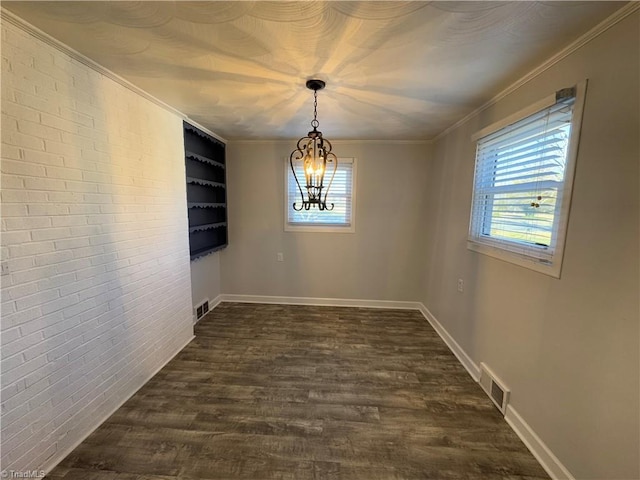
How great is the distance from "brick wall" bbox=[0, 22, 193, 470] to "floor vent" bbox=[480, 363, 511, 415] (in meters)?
2.76

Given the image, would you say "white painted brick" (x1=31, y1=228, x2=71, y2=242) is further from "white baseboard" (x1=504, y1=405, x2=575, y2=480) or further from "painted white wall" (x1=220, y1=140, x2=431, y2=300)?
"white baseboard" (x1=504, y1=405, x2=575, y2=480)

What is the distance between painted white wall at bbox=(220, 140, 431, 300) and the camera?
3.60 m

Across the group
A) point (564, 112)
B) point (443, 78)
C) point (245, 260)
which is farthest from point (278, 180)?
point (564, 112)

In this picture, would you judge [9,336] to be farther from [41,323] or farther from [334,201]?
[334,201]

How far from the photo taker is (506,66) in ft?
5.32

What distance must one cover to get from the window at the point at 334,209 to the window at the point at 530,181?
165 centimetres

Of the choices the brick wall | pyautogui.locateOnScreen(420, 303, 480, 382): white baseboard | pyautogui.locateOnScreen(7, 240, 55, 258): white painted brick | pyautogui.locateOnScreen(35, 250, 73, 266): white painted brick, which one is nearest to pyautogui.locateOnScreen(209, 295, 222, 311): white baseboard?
the brick wall

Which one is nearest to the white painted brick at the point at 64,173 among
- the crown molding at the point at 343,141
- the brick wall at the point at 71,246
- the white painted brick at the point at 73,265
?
the brick wall at the point at 71,246

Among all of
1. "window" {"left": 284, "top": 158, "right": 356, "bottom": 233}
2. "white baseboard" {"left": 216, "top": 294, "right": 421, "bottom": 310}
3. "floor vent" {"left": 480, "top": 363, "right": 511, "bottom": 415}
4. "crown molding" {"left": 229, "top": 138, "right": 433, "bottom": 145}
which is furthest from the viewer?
"white baseboard" {"left": 216, "top": 294, "right": 421, "bottom": 310}

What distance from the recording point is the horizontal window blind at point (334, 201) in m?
3.66

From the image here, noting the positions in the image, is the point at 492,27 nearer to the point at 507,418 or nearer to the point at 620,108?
the point at 620,108

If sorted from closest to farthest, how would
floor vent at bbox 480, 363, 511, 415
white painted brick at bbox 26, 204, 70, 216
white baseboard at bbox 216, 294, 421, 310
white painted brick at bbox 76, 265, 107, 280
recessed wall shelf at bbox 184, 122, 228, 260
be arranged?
white painted brick at bbox 26, 204, 70, 216 → white painted brick at bbox 76, 265, 107, 280 → floor vent at bbox 480, 363, 511, 415 → recessed wall shelf at bbox 184, 122, 228, 260 → white baseboard at bbox 216, 294, 421, 310

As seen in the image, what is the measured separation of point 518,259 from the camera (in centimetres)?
179

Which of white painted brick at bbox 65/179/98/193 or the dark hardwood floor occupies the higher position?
white painted brick at bbox 65/179/98/193
